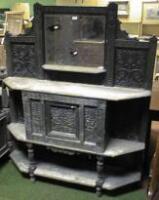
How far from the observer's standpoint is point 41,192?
222cm

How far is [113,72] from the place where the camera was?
207cm

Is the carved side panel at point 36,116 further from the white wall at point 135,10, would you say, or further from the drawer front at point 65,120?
the white wall at point 135,10

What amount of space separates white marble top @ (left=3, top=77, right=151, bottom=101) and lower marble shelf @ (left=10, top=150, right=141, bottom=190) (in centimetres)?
67

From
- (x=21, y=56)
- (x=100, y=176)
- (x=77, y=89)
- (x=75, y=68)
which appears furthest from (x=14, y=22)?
(x=100, y=176)

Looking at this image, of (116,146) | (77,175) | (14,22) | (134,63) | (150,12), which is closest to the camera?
(134,63)

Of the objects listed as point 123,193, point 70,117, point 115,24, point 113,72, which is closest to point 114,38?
point 115,24

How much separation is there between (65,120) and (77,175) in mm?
469

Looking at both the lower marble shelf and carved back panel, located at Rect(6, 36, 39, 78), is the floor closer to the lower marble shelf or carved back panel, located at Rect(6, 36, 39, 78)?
the lower marble shelf

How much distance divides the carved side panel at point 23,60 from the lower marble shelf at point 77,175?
0.74m

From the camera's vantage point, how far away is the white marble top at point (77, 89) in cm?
193

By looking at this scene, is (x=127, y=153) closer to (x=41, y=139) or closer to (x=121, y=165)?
Answer: (x=121, y=165)

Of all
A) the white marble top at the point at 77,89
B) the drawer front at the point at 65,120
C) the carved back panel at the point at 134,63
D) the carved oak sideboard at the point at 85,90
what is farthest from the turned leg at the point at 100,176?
the carved back panel at the point at 134,63

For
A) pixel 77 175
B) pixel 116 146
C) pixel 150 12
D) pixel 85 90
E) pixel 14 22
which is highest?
pixel 150 12

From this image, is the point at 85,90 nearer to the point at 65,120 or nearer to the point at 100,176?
the point at 65,120
